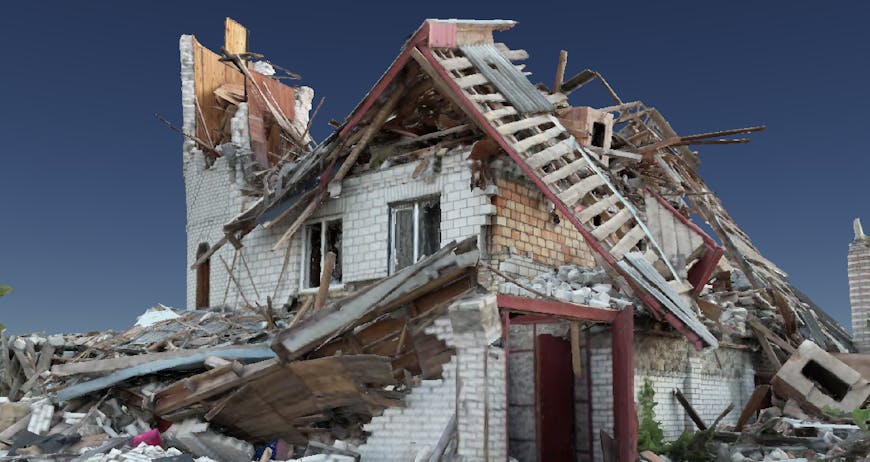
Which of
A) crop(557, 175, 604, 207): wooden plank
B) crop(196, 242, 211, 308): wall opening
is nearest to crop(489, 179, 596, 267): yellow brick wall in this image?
crop(557, 175, 604, 207): wooden plank

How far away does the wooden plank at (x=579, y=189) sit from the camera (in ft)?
39.9

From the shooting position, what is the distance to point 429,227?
46.8ft

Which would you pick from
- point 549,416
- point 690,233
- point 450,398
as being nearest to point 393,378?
point 450,398

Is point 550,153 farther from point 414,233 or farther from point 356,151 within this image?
point 356,151

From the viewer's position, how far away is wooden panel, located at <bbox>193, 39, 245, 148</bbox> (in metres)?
23.3

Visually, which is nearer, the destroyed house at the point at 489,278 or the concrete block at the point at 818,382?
the destroyed house at the point at 489,278

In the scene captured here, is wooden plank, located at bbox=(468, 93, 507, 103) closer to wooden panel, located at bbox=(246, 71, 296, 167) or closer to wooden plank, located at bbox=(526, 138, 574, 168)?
wooden plank, located at bbox=(526, 138, 574, 168)

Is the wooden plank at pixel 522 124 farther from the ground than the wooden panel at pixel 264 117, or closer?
closer

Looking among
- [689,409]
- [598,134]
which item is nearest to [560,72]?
[598,134]

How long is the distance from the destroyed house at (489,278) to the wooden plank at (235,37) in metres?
6.59

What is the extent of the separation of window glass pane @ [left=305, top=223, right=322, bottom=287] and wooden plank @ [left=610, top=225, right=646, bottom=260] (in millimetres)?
6373

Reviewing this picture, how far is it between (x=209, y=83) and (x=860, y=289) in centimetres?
1778

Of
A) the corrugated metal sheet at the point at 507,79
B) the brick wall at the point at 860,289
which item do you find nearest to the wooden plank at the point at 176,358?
the corrugated metal sheet at the point at 507,79

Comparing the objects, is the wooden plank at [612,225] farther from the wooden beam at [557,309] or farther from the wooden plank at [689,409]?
the wooden plank at [689,409]
